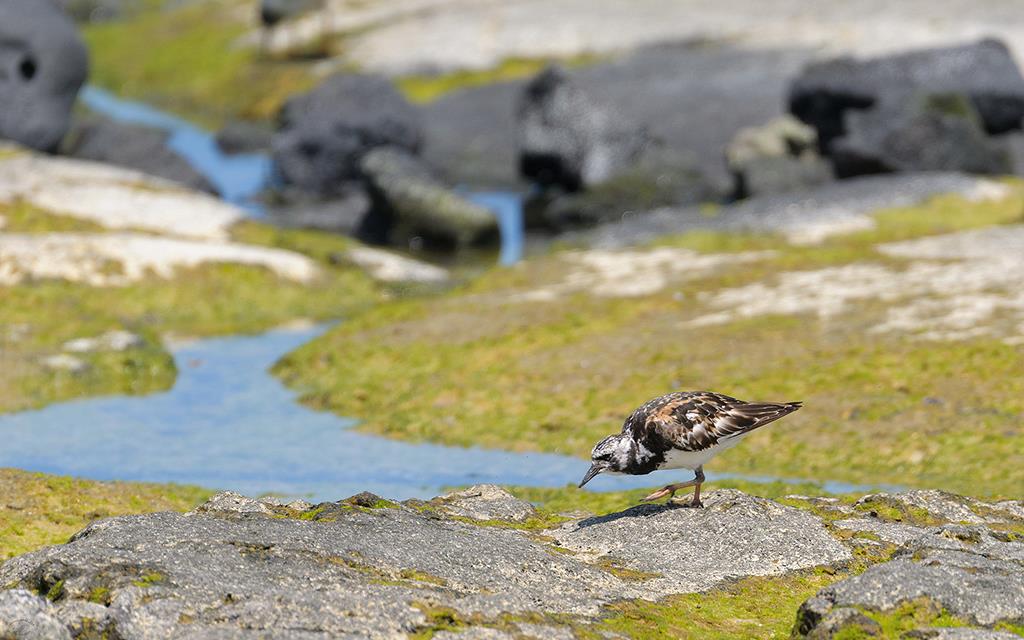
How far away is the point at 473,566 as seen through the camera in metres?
18.0

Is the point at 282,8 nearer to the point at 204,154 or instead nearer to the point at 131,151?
the point at 204,154

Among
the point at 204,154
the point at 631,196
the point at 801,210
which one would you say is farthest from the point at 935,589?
the point at 204,154

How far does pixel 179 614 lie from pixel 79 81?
53.6m

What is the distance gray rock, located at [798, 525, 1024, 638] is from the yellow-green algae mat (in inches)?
296

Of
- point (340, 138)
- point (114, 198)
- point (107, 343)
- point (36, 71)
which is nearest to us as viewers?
point (107, 343)

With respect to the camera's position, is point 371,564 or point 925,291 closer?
point 371,564

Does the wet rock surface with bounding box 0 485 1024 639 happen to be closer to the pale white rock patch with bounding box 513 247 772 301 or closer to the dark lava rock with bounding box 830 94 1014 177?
the pale white rock patch with bounding box 513 247 772 301

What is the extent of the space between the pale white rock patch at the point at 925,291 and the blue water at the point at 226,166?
1587cm

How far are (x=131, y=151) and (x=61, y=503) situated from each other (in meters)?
44.0

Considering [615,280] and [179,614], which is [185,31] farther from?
[179,614]

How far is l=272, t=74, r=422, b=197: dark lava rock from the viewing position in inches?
2749

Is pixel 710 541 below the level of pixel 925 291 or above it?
below

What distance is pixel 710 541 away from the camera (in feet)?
64.4

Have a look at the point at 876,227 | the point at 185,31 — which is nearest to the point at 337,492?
the point at 876,227
